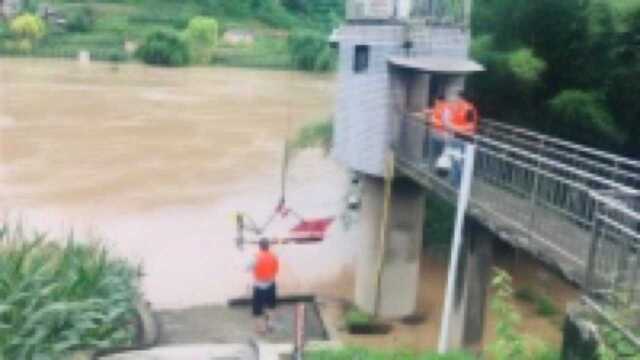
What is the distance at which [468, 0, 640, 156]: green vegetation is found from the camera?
462 inches

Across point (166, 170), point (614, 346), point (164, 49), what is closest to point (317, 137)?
point (166, 170)

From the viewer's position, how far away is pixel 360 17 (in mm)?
11070

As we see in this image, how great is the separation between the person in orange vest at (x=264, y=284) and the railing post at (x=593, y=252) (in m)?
4.07

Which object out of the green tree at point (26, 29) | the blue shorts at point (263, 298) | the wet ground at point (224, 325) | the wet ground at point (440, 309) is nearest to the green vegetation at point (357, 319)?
the wet ground at point (440, 309)

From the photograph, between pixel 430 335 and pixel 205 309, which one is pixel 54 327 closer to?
pixel 205 309

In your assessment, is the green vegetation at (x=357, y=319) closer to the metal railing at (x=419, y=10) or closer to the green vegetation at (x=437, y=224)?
the metal railing at (x=419, y=10)

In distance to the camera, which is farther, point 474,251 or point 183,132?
point 183,132

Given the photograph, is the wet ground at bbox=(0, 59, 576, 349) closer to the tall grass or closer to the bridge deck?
the tall grass

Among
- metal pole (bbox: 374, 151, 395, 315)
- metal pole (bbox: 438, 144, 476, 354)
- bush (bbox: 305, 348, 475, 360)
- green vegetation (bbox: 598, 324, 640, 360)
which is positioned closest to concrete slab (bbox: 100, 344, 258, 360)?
bush (bbox: 305, 348, 475, 360)

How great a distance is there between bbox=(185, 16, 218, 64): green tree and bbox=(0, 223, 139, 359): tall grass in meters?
42.5

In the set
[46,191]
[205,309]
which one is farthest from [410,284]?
[46,191]

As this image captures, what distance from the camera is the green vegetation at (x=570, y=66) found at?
11742mm

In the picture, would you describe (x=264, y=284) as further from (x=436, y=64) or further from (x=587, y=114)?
(x=587, y=114)

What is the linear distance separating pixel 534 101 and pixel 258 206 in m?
8.66
